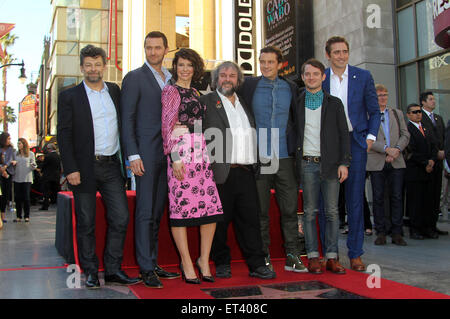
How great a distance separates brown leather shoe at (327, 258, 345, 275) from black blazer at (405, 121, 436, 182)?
3.32 m

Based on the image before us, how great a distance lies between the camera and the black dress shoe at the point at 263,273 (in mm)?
4016

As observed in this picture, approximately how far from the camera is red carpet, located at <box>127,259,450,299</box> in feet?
11.1

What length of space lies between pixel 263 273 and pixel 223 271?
38 cm

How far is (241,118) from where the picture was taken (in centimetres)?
421

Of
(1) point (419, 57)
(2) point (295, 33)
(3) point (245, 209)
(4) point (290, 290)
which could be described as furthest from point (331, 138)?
(2) point (295, 33)

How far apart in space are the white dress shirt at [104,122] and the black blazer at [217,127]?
0.80 meters

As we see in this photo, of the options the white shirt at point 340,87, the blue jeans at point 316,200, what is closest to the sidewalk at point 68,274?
the blue jeans at point 316,200

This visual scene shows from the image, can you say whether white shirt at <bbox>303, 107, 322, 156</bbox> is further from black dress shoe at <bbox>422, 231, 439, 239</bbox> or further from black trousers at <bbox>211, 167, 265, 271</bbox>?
black dress shoe at <bbox>422, 231, 439, 239</bbox>

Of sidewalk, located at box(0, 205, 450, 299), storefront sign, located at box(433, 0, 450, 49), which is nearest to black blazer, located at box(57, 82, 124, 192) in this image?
sidewalk, located at box(0, 205, 450, 299)

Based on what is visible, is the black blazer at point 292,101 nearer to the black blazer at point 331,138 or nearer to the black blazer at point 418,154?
the black blazer at point 331,138

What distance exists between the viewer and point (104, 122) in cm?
395
